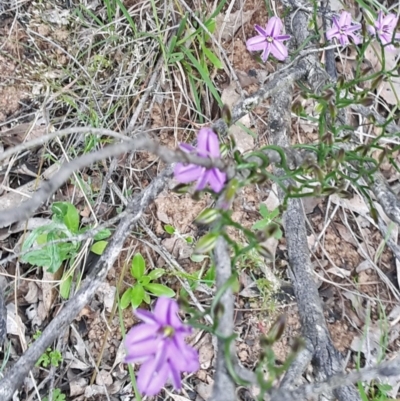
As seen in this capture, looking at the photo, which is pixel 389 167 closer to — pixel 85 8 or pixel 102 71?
pixel 102 71

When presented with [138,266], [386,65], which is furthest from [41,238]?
[386,65]

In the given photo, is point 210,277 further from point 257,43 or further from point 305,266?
point 257,43

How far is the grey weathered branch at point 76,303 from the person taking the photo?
1.27 meters

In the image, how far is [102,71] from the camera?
220 centimetres

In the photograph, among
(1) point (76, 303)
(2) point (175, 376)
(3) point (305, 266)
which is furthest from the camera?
(3) point (305, 266)

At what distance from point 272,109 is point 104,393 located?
114cm

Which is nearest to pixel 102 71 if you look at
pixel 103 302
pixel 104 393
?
pixel 103 302

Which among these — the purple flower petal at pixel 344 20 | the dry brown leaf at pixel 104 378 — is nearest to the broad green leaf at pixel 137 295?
the dry brown leaf at pixel 104 378

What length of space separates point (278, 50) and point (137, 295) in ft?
3.07

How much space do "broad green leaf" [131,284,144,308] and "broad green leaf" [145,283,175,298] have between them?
0.10ft

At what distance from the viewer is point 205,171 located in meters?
0.98

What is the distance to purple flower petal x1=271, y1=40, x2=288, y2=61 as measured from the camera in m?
1.66

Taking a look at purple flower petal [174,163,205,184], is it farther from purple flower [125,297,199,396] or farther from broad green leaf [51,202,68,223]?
broad green leaf [51,202,68,223]

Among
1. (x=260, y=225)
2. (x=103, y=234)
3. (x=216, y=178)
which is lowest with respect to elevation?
(x=260, y=225)
